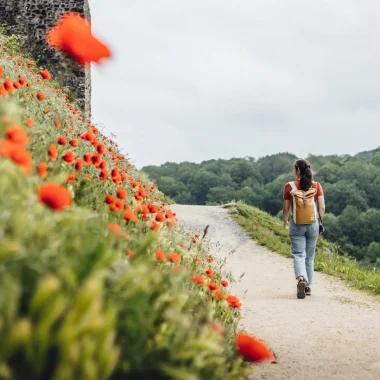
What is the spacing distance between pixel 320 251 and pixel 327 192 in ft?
153

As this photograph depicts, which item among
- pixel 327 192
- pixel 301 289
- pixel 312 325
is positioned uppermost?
pixel 327 192

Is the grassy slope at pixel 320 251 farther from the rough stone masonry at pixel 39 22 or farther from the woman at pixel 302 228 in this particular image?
the rough stone masonry at pixel 39 22

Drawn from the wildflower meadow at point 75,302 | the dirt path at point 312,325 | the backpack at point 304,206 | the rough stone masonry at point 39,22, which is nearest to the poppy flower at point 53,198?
the wildflower meadow at point 75,302

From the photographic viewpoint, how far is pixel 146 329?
5.80ft

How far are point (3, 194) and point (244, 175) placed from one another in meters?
71.7

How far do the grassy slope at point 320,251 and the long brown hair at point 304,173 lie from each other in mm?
2388

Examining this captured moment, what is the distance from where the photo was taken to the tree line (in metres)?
53.1

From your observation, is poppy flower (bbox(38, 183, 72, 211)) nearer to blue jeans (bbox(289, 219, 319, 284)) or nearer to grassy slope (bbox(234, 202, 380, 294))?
blue jeans (bbox(289, 219, 319, 284))

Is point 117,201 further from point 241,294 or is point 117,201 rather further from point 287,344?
point 241,294

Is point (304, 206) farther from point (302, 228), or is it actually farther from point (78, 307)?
point (78, 307)

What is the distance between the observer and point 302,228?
751 cm

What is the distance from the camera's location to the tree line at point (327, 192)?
2092 inches

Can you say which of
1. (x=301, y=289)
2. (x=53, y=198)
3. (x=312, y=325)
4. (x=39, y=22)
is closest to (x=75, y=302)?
(x=53, y=198)

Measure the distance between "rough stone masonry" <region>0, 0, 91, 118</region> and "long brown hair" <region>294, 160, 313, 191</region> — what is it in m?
9.86
